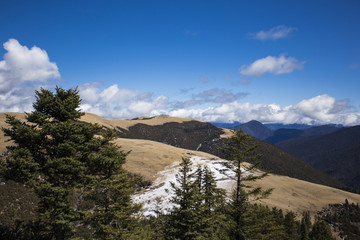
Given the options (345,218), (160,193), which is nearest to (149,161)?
(160,193)

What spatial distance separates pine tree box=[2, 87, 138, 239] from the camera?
1314 cm

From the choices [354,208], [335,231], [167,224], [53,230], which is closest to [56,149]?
[53,230]

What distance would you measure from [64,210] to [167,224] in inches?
347

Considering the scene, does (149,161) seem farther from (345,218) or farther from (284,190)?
(345,218)

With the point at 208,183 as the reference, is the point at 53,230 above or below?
below

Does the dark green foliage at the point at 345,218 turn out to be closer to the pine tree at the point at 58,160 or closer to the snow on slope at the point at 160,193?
the snow on slope at the point at 160,193

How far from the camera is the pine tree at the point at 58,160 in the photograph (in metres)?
13.1

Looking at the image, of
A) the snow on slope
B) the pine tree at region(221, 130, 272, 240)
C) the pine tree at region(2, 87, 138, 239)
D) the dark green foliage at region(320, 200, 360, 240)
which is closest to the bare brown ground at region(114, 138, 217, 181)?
the snow on slope

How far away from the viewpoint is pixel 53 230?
Result: 14359mm

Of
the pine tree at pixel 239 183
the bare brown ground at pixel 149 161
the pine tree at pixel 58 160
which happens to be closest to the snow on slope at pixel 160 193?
the bare brown ground at pixel 149 161

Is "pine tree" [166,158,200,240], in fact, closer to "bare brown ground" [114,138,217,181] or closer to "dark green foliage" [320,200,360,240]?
"bare brown ground" [114,138,217,181]

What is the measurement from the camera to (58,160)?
43.8 feet

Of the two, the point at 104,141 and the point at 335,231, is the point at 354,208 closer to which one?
the point at 335,231

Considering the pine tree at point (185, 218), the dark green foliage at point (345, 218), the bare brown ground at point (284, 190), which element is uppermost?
the pine tree at point (185, 218)
